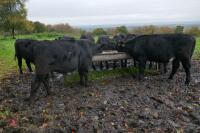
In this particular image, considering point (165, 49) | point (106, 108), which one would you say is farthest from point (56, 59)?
point (165, 49)

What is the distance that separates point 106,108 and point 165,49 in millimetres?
3891

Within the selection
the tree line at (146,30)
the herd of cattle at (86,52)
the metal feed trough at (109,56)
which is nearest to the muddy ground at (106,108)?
the herd of cattle at (86,52)

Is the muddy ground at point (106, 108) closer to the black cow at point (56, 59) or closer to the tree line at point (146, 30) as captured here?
the black cow at point (56, 59)

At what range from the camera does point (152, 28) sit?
41312 mm

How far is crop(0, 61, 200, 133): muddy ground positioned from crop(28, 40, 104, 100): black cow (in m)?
0.60

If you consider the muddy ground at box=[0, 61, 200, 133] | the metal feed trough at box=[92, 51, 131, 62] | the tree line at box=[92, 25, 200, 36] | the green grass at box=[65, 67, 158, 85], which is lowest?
the muddy ground at box=[0, 61, 200, 133]

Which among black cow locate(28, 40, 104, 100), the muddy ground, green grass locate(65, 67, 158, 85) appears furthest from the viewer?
green grass locate(65, 67, 158, 85)

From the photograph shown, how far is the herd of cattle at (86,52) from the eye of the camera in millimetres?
8430

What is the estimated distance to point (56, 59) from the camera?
28.2ft

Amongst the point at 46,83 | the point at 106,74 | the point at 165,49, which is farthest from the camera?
the point at 106,74

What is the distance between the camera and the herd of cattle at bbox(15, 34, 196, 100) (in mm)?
8430

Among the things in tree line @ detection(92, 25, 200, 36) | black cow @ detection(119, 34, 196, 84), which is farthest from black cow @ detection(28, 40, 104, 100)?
tree line @ detection(92, 25, 200, 36)

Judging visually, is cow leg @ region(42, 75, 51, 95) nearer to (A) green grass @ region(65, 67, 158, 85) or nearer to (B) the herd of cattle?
(B) the herd of cattle

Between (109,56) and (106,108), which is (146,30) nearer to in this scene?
(109,56)
